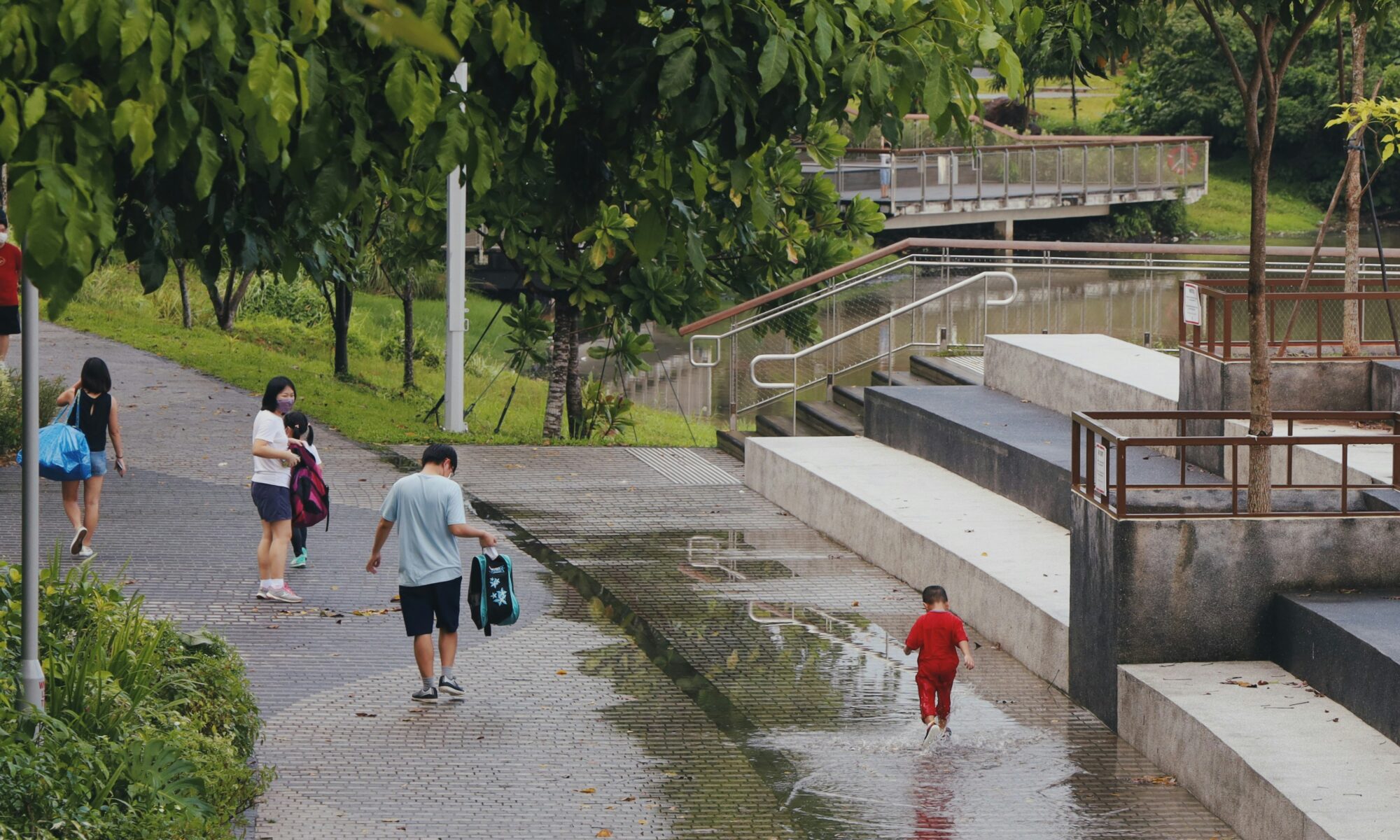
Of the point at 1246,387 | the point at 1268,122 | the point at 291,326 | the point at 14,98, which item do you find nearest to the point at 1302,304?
the point at 1246,387

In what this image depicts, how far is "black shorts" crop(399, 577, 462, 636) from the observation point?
9.93m

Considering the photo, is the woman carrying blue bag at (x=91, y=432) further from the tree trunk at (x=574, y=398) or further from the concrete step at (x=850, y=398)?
the concrete step at (x=850, y=398)

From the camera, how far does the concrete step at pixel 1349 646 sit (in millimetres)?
8227

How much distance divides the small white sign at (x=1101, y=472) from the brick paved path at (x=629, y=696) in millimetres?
1308

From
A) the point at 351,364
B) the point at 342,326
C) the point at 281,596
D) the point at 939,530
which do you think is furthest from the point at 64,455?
the point at 351,364

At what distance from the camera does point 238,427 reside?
62.2 feet

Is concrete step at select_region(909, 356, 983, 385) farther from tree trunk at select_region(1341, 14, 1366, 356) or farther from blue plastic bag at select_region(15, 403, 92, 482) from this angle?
blue plastic bag at select_region(15, 403, 92, 482)

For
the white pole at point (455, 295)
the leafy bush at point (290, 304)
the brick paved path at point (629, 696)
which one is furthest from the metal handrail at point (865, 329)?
the leafy bush at point (290, 304)

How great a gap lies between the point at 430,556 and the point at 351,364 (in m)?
18.7

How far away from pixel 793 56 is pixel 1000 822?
3.92 meters

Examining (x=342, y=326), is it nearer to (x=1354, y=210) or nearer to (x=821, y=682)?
(x=1354, y=210)

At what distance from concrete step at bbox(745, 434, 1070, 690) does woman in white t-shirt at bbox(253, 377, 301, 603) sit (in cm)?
437

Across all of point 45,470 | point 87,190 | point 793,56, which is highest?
point 793,56

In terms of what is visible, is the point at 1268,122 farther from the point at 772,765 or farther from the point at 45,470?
the point at 45,470
